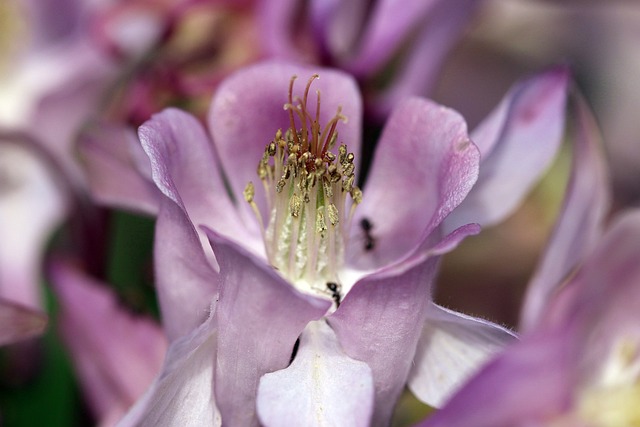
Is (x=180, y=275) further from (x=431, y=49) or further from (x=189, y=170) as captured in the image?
(x=431, y=49)

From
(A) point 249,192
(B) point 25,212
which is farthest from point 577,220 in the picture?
(B) point 25,212

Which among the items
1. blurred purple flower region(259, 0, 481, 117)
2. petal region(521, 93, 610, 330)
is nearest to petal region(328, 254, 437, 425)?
petal region(521, 93, 610, 330)

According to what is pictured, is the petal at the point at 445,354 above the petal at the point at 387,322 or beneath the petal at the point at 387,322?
beneath

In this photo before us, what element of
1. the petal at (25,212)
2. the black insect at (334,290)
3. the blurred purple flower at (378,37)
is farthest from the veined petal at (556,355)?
the petal at (25,212)

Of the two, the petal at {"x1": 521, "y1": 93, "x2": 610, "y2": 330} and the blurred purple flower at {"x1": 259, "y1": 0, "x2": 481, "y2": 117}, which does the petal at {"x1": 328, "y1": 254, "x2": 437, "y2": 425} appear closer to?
the petal at {"x1": 521, "y1": 93, "x2": 610, "y2": 330}

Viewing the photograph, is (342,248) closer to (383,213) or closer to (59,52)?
(383,213)

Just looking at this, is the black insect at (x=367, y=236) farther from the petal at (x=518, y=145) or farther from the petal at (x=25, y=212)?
the petal at (x=25, y=212)

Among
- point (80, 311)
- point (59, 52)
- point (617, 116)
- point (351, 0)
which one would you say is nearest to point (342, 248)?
point (80, 311)
